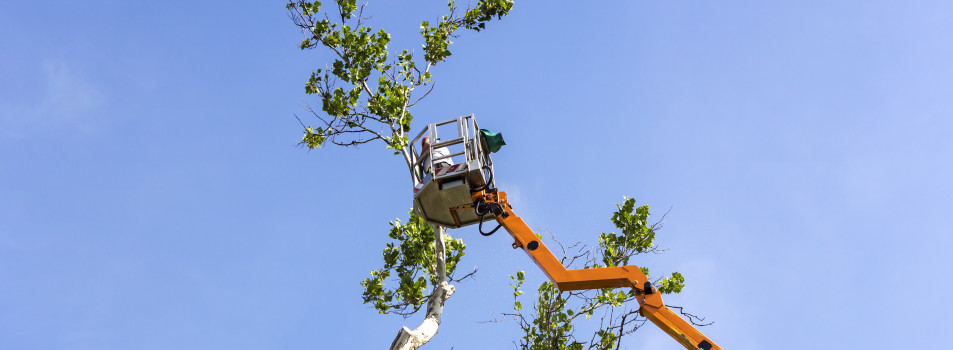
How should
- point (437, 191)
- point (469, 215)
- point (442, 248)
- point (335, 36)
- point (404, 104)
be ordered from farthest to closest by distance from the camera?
1. point (335, 36)
2. point (404, 104)
3. point (442, 248)
4. point (469, 215)
5. point (437, 191)

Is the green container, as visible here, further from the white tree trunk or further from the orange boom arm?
the white tree trunk

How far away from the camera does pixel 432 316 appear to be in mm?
9570

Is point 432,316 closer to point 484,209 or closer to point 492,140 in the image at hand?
point 484,209

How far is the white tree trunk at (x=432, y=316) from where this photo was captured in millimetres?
8812

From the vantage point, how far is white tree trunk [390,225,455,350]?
28.9ft

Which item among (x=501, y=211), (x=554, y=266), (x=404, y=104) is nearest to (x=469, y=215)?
(x=501, y=211)

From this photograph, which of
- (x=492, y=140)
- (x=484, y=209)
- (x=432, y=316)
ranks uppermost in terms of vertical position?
(x=492, y=140)

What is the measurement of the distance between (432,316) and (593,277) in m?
2.30

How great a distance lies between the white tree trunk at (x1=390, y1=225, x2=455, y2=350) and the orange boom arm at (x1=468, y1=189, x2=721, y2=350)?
3.96 ft

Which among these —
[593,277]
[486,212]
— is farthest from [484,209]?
[593,277]

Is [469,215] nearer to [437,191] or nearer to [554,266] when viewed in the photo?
[437,191]

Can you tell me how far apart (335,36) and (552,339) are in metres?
6.01

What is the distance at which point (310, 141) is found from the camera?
12.2m

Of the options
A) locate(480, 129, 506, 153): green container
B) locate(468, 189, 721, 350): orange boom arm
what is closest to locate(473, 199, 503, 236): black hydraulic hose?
locate(468, 189, 721, 350): orange boom arm
